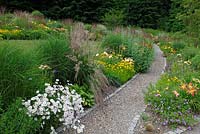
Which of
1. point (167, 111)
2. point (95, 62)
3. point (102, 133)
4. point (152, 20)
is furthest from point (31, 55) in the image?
point (152, 20)

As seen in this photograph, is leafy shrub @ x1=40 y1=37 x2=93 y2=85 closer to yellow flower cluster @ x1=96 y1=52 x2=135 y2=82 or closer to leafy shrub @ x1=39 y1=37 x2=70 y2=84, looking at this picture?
leafy shrub @ x1=39 y1=37 x2=70 y2=84

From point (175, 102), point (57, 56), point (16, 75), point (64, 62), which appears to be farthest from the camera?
point (64, 62)

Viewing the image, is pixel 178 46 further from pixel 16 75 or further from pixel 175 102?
pixel 16 75

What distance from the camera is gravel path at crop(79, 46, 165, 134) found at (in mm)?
4348

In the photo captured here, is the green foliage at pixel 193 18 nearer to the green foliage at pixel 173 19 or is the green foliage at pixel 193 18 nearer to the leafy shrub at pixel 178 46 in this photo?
the leafy shrub at pixel 178 46

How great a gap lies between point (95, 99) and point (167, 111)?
45.7 inches

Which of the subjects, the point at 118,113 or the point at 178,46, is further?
the point at 178,46

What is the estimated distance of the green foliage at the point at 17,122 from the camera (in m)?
3.15

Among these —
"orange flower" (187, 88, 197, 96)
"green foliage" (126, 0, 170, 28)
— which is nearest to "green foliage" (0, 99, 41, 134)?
"orange flower" (187, 88, 197, 96)

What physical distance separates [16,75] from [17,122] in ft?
2.31

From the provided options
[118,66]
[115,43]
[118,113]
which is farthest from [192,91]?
[115,43]

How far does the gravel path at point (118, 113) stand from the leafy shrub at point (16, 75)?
3.12ft

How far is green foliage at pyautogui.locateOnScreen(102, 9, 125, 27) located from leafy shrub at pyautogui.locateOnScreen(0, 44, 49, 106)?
17.2 meters

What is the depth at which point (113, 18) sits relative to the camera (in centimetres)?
2125
